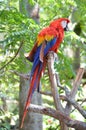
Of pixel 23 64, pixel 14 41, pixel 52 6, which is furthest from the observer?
pixel 52 6

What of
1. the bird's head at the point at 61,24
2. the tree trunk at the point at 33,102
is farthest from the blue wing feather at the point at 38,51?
the tree trunk at the point at 33,102

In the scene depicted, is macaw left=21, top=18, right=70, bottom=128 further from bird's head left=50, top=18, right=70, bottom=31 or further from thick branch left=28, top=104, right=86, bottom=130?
thick branch left=28, top=104, right=86, bottom=130

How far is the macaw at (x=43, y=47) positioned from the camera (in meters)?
1.81

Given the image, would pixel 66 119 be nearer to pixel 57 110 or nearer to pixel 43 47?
pixel 57 110

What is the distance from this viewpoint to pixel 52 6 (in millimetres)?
3336

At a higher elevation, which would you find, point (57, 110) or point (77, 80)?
point (77, 80)

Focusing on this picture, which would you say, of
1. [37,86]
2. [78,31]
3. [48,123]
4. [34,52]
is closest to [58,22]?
[34,52]

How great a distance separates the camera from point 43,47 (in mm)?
1910

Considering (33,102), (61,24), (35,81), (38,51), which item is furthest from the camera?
(33,102)

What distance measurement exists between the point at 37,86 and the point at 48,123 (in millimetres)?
2618

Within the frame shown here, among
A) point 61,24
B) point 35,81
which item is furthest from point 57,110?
point 61,24

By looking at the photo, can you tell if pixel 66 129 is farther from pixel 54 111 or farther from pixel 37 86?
pixel 37 86

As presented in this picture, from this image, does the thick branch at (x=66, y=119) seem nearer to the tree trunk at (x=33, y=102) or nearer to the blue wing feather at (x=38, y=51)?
the blue wing feather at (x=38, y=51)

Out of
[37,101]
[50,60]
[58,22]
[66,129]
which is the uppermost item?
[58,22]
